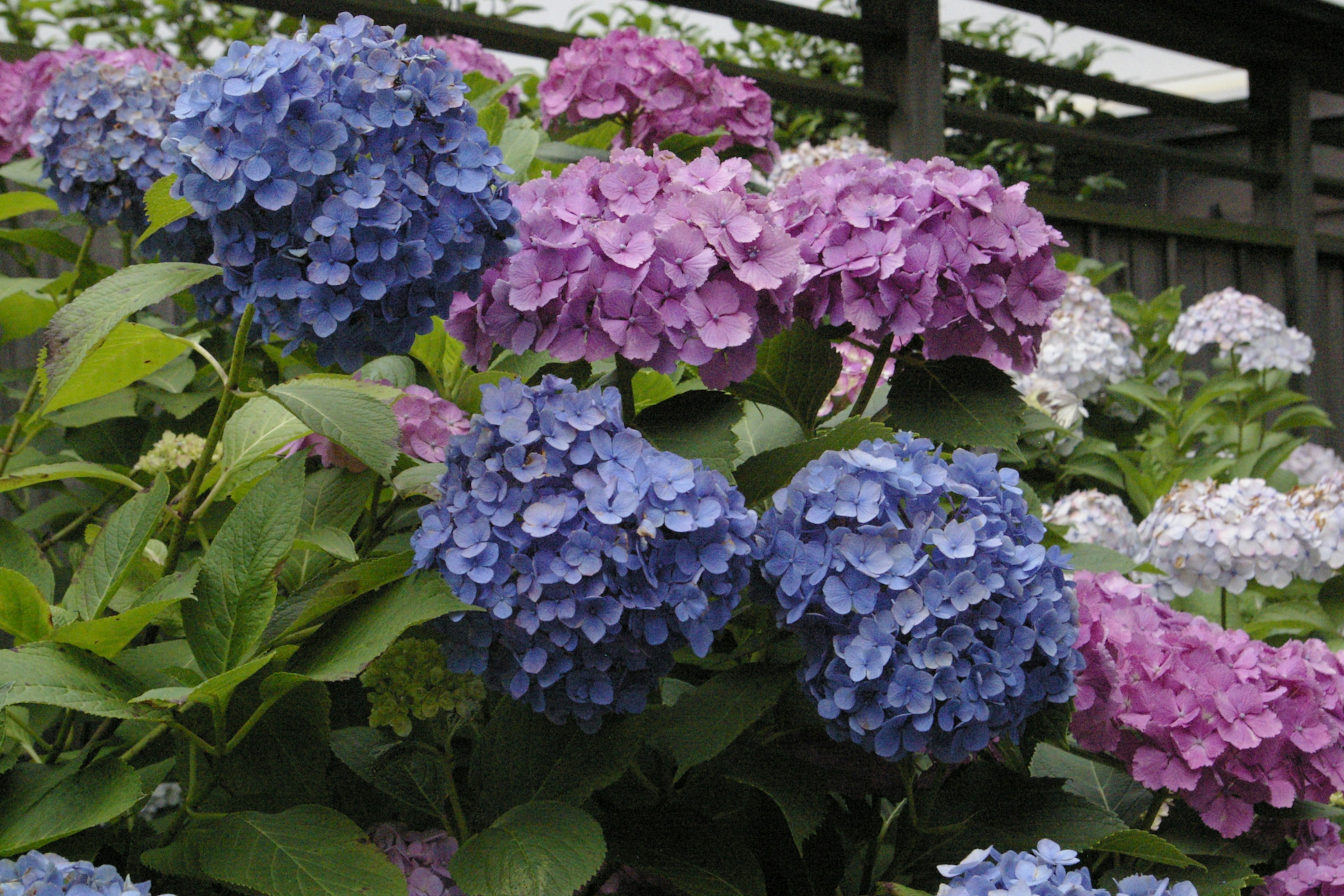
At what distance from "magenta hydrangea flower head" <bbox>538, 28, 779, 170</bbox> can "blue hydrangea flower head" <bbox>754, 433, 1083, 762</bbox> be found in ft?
3.28

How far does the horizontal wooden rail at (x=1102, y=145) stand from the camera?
4.04 m

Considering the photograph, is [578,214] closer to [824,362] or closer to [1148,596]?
[824,362]

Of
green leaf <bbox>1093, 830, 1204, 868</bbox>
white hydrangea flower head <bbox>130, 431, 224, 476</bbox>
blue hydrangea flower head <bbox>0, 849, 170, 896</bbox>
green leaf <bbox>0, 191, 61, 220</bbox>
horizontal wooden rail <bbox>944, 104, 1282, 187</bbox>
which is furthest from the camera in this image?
horizontal wooden rail <bbox>944, 104, 1282, 187</bbox>

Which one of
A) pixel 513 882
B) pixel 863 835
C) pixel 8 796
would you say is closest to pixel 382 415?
pixel 513 882

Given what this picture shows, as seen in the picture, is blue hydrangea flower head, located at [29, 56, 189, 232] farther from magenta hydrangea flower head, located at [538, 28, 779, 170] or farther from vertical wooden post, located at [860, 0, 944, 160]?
vertical wooden post, located at [860, 0, 944, 160]

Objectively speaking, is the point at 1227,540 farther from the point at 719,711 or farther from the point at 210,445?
the point at 210,445

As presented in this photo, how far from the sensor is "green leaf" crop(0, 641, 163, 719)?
0.86m

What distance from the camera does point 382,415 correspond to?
95 cm

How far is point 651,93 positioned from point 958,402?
3.09ft

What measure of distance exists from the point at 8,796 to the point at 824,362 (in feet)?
2.57

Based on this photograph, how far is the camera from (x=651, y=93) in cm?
186

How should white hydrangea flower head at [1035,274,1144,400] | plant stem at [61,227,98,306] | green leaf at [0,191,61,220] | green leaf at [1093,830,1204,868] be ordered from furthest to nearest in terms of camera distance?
white hydrangea flower head at [1035,274,1144,400] → plant stem at [61,227,98,306] → green leaf at [0,191,61,220] → green leaf at [1093,830,1204,868]

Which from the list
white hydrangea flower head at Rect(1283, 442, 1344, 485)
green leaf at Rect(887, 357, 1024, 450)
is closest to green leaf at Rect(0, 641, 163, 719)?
green leaf at Rect(887, 357, 1024, 450)

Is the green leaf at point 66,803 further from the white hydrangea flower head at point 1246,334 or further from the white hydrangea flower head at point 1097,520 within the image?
the white hydrangea flower head at point 1246,334
